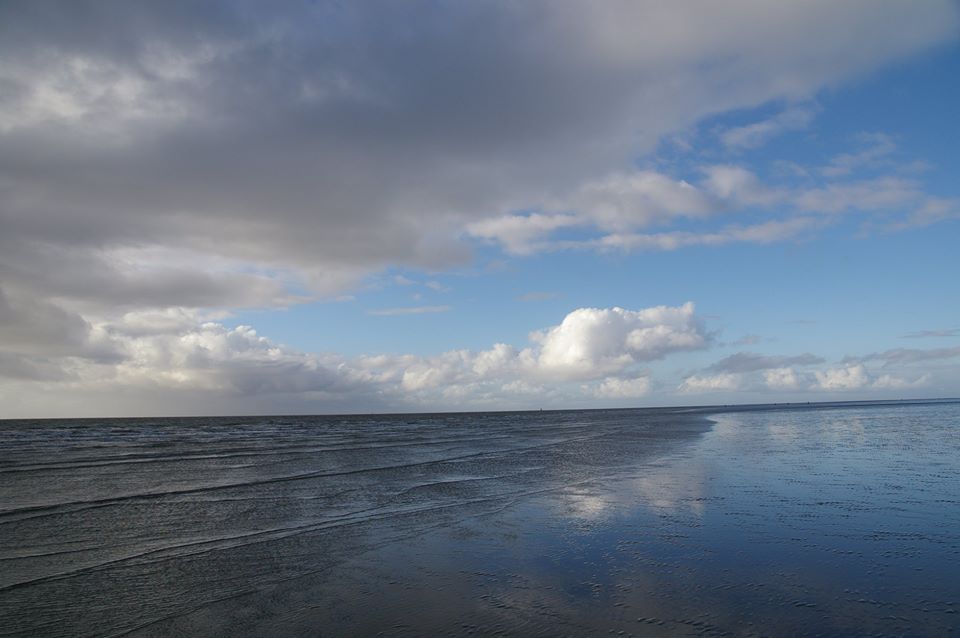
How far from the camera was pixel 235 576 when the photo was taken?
1122cm

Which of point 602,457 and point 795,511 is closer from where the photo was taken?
point 795,511

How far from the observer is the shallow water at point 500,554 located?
27.8 ft

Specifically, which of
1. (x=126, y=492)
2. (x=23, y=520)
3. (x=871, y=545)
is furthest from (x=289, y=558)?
(x=126, y=492)

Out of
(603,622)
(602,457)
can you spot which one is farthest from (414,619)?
(602,457)

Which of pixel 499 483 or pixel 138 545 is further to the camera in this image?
pixel 499 483

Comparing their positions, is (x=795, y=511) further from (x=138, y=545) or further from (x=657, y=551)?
(x=138, y=545)

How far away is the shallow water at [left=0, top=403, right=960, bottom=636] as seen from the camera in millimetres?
8477

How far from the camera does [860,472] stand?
22.5 meters

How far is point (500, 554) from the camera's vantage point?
1206cm

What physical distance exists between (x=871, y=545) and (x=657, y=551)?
4591 millimetres

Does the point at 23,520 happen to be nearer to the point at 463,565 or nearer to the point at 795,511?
the point at 463,565

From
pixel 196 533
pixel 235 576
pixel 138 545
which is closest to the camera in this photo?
pixel 235 576

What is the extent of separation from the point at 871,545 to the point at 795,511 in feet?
11.9

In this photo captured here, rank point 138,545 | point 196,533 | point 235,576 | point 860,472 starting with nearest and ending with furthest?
1. point 235,576
2. point 138,545
3. point 196,533
4. point 860,472
